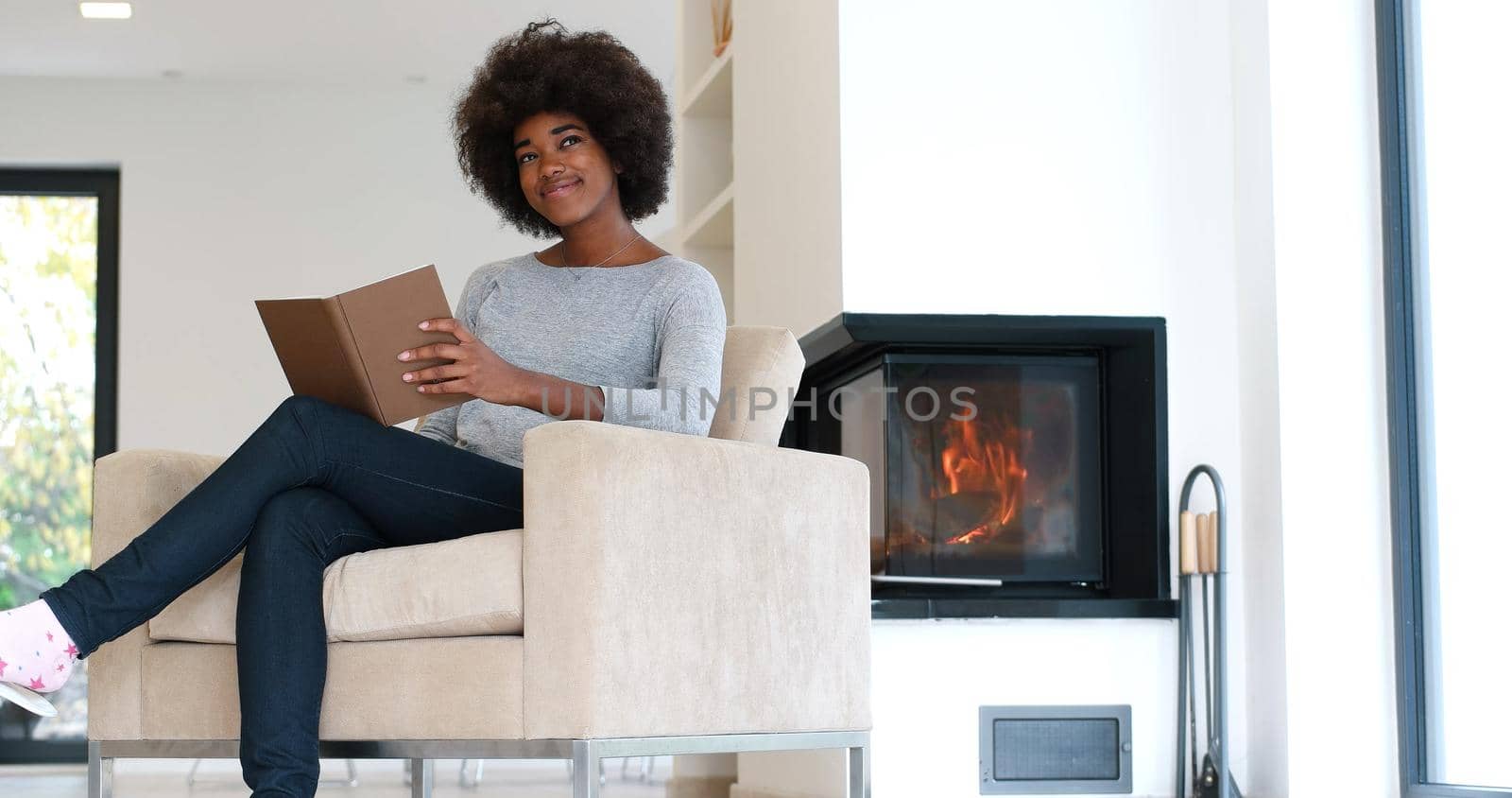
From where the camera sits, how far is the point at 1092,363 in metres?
3.24

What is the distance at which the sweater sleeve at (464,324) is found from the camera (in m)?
2.44

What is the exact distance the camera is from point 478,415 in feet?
7.54

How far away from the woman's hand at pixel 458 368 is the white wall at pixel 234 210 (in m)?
4.14

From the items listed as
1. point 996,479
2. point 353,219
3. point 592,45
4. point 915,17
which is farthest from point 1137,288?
point 353,219

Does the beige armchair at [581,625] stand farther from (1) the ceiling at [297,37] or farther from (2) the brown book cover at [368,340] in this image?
(1) the ceiling at [297,37]

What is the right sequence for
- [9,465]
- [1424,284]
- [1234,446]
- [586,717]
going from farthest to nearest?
[9,465]
[1234,446]
[1424,284]
[586,717]

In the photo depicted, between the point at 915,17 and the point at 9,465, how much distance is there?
4.51 m

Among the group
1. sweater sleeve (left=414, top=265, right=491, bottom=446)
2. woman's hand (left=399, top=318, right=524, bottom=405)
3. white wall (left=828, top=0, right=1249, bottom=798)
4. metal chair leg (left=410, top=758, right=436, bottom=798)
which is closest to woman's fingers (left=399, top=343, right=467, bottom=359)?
woman's hand (left=399, top=318, right=524, bottom=405)

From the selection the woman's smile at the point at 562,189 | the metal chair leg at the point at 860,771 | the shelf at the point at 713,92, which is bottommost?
the metal chair leg at the point at 860,771

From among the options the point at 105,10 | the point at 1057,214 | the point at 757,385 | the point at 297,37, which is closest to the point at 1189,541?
the point at 1057,214

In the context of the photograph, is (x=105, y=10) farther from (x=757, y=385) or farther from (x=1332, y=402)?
(x=1332, y=402)

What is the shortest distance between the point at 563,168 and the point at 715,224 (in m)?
1.88

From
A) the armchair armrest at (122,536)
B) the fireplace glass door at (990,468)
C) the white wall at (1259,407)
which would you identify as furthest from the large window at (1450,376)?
the armchair armrest at (122,536)

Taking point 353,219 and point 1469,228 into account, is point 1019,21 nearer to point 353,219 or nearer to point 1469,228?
point 1469,228
